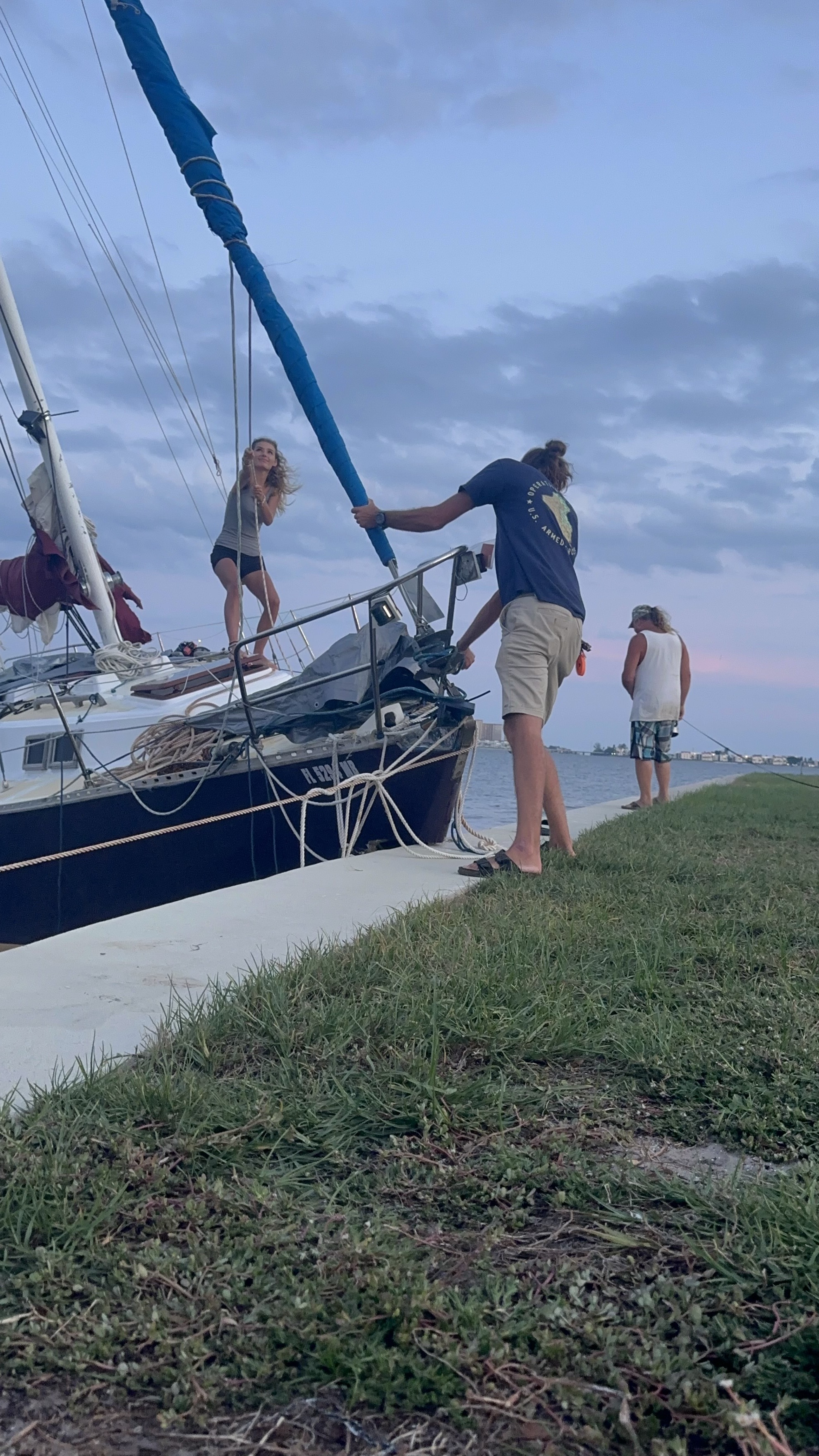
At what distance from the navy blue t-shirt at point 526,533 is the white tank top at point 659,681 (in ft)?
14.4

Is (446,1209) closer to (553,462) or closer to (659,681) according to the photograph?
(553,462)

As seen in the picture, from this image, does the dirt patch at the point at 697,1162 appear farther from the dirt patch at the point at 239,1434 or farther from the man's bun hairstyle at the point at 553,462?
the man's bun hairstyle at the point at 553,462

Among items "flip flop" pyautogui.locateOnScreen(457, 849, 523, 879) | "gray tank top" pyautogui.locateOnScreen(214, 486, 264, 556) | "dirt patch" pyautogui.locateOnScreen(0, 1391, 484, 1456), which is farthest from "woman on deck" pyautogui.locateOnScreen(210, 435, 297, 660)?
"dirt patch" pyautogui.locateOnScreen(0, 1391, 484, 1456)

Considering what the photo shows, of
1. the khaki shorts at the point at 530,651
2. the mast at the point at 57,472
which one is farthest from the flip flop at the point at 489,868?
the mast at the point at 57,472

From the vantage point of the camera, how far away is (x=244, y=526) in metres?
8.66

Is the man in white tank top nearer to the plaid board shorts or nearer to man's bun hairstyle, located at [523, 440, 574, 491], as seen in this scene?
the plaid board shorts

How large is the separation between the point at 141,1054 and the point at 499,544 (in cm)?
334

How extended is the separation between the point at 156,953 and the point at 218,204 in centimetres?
716

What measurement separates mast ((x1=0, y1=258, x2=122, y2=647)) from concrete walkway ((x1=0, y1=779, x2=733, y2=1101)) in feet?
20.4

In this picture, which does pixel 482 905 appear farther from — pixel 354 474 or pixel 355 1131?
pixel 354 474

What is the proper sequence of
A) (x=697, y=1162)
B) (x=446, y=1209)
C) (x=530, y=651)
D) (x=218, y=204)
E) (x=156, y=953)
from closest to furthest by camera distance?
(x=446, y=1209), (x=697, y=1162), (x=156, y=953), (x=530, y=651), (x=218, y=204)

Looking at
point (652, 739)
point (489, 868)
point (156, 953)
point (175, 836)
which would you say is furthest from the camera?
point (652, 739)

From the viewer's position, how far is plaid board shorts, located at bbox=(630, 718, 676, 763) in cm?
941

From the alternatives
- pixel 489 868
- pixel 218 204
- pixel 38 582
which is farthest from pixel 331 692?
pixel 38 582
